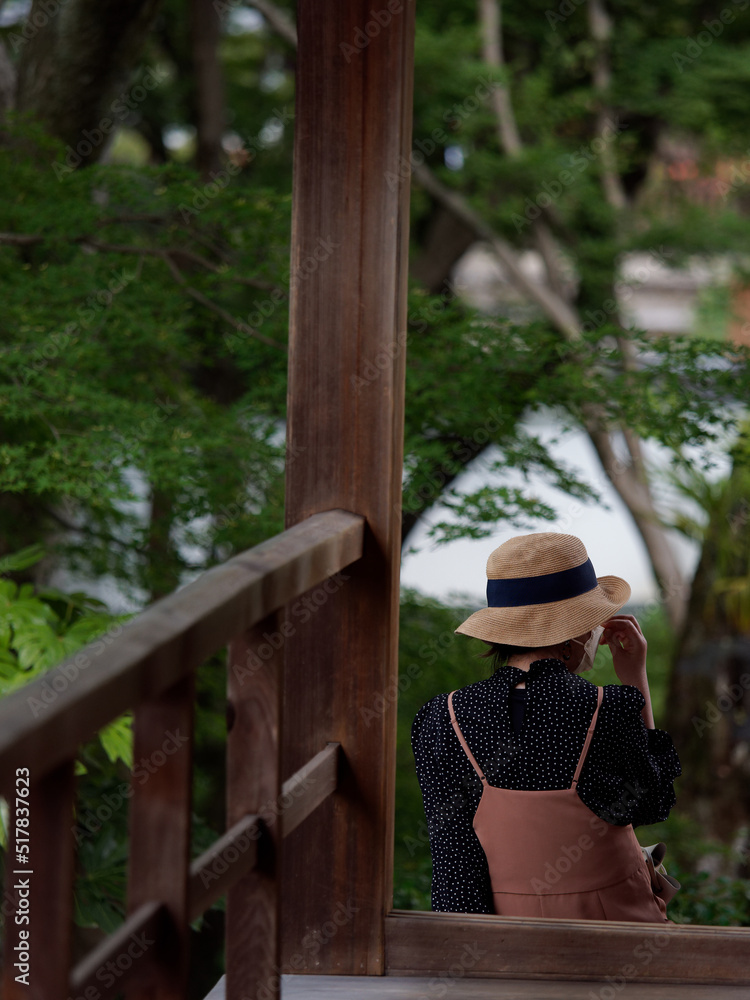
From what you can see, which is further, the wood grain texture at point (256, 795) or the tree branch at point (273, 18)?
the tree branch at point (273, 18)

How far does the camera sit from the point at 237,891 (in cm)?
115

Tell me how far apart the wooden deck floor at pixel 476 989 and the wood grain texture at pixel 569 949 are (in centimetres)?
1

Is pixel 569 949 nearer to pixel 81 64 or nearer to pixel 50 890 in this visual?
pixel 50 890

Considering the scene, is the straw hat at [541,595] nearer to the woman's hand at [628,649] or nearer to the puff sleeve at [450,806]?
the woman's hand at [628,649]

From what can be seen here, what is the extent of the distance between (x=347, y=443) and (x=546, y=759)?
0.53 metres

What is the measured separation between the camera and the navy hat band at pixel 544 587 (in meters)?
1.50

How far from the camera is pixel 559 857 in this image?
1403 mm

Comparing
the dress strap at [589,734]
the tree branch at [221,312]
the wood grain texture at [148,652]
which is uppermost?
the tree branch at [221,312]

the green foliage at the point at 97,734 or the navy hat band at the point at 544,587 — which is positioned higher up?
the navy hat band at the point at 544,587

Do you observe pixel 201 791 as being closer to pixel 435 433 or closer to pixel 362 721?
pixel 435 433

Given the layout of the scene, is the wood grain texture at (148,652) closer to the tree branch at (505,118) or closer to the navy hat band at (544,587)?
the navy hat band at (544,587)

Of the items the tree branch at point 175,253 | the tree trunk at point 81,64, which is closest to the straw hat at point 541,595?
the tree branch at point 175,253

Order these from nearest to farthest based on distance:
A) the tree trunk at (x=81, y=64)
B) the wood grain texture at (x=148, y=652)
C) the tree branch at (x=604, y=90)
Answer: the wood grain texture at (x=148, y=652)
the tree trunk at (x=81, y=64)
the tree branch at (x=604, y=90)

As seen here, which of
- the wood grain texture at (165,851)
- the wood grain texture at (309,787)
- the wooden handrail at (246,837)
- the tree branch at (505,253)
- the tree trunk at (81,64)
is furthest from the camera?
the tree branch at (505,253)
